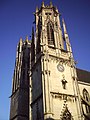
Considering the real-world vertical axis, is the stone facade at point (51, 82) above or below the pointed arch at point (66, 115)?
above

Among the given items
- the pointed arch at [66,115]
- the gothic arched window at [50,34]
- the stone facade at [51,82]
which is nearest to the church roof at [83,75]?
the stone facade at [51,82]

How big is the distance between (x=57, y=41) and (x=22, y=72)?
11.1 m

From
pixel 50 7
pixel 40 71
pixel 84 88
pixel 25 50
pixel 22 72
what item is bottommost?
pixel 84 88

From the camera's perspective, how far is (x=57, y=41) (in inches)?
1085

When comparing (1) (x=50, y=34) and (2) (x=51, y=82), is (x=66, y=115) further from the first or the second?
(1) (x=50, y=34)

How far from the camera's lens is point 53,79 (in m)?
22.9

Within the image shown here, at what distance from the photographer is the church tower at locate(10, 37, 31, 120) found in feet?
97.0

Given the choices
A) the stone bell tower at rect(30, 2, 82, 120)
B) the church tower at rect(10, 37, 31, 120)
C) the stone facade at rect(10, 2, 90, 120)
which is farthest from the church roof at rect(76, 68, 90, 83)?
the church tower at rect(10, 37, 31, 120)

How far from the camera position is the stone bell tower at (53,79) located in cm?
2092

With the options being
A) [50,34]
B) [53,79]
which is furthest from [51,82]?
[50,34]

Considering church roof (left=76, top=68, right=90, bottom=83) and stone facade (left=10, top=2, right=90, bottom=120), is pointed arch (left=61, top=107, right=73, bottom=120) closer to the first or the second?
stone facade (left=10, top=2, right=90, bottom=120)

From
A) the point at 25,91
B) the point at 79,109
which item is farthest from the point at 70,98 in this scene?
the point at 25,91

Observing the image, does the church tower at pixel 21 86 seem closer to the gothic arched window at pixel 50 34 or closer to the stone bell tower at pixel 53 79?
the stone bell tower at pixel 53 79

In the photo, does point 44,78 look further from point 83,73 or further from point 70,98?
point 83,73
